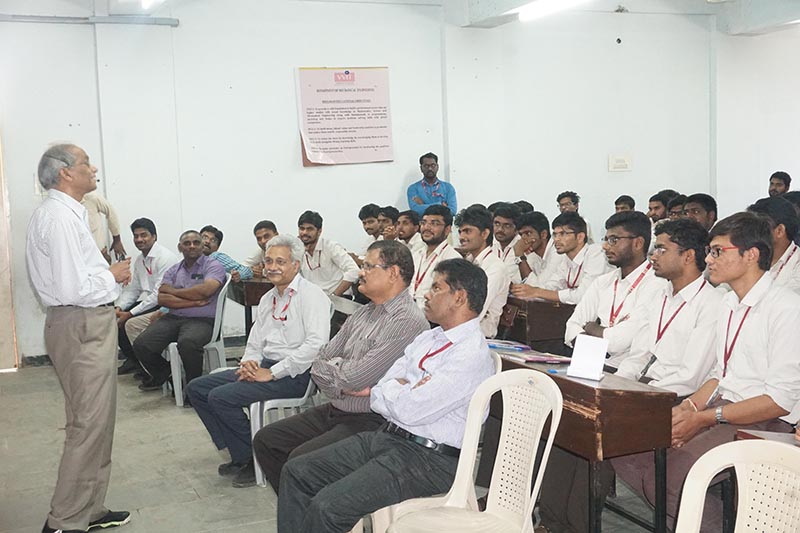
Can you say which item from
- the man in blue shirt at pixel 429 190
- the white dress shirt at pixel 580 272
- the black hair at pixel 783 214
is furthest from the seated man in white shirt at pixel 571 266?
the man in blue shirt at pixel 429 190

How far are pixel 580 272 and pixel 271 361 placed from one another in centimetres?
207

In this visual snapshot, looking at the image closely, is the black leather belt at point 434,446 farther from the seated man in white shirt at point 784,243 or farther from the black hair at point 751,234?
the seated man in white shirt at point 784,243

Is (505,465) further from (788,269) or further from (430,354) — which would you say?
(788,269)

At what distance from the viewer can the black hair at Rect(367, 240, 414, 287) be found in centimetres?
351

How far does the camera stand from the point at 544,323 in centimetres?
485

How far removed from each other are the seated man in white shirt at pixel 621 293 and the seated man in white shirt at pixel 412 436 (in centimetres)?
97

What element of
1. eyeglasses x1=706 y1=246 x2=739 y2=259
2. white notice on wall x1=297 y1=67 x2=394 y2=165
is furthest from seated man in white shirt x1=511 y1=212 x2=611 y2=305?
white notice on wall x1=297 y1=67 x2=394 y2=165

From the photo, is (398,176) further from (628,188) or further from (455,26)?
(628,188)

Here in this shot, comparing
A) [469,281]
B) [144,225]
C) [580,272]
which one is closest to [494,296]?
[580,272]

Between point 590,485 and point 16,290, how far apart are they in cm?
647

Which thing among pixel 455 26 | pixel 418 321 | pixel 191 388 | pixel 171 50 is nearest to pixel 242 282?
pixel 191 388

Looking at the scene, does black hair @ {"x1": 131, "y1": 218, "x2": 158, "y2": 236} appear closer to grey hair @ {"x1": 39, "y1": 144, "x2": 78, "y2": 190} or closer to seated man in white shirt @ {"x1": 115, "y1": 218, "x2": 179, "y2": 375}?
seated man in white shirt @ {"x1": 115, "y1": 218, "x2": 179, "y2": 375}

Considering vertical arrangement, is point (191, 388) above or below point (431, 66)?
below

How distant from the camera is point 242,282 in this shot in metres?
6.49
